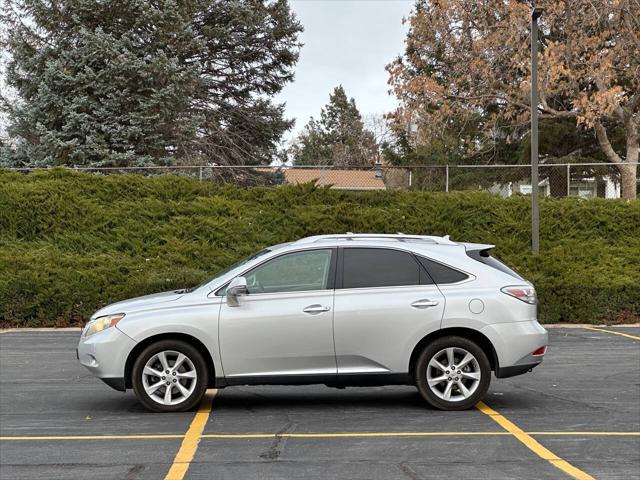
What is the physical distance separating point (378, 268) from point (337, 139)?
7321cm

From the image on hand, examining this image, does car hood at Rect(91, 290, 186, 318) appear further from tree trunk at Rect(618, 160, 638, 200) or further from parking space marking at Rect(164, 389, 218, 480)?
tree trunk at Rect(618, 160, 638, 200)

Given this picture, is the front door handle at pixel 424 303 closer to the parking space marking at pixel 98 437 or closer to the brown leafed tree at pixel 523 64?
the parking space marking at pixel 98 437

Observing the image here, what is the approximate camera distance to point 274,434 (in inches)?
268

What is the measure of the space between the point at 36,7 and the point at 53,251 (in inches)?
513

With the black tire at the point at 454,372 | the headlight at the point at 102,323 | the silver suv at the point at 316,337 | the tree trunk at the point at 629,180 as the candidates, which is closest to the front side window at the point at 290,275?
the silver suv at the point at 316,337

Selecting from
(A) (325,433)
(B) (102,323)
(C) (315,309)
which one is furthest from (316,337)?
(B) (102,323)

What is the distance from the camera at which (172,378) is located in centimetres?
761

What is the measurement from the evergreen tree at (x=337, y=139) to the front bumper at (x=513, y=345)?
213ft

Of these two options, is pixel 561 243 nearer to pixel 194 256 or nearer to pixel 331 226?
pixel 331 226

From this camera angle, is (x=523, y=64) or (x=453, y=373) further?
(x=523, y=64)

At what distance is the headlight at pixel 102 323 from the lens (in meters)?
7.63

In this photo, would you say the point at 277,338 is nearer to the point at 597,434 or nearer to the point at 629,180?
the point at 597,434

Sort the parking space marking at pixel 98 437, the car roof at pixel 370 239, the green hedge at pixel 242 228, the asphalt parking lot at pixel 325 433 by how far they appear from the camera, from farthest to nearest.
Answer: the green hedge at pixel 242 228, the car roof at pixel 370 239, the parking space marking at pixel 98 437, the asphalt parking lot at pixel 325 433

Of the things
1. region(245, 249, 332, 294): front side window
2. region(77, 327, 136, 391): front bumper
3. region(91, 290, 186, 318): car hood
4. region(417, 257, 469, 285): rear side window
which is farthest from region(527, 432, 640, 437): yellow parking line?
region(77, 327, 136, 391): front bumper
